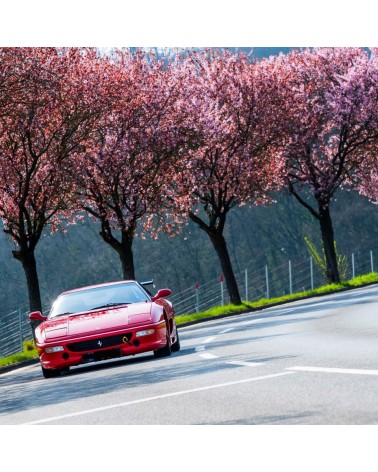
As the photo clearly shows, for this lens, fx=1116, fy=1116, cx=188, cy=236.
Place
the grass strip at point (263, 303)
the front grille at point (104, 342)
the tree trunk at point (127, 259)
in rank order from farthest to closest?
the tree trunk at point (127, 259)
the grass strip at point (263, 303)
the front grille at point (104, 342)

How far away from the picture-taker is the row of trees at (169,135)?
3288 centimetres

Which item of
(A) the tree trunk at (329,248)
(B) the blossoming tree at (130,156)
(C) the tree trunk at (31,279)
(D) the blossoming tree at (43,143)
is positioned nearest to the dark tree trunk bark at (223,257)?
(B) the blossoming tree at (130,156)

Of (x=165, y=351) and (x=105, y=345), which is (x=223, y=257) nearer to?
(x=165, y=351)

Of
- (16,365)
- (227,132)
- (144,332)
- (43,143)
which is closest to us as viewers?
(144,332)

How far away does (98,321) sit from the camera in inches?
681

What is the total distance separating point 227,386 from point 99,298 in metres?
6.93

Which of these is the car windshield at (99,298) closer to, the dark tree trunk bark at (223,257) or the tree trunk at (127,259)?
the tree trunk at (127,259)

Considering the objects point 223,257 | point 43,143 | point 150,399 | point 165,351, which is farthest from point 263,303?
point 150,399

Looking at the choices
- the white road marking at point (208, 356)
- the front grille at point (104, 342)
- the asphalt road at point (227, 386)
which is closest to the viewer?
the asphalt road at point (227, 386)

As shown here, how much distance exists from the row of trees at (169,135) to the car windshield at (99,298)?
8.36m

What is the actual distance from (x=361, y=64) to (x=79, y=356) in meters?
33.9
